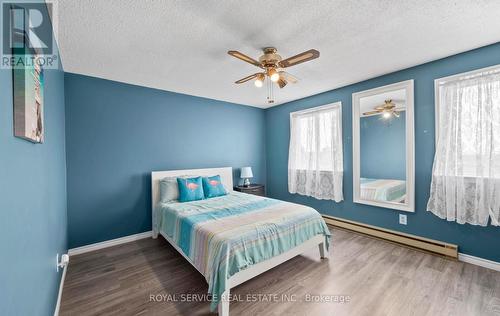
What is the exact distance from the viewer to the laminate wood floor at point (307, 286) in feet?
5.92

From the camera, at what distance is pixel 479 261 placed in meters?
2.39

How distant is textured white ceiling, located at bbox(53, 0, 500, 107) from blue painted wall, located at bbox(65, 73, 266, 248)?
44cm

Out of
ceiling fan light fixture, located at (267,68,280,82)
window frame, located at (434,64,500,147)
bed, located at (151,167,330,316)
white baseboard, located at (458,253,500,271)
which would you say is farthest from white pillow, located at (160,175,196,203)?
white baseboard, located at (458,253,500,271)

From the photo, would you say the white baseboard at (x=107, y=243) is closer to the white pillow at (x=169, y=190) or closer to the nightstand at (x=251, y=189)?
the white pillow at (x=169, y=190)

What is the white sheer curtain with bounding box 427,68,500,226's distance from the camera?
7.45 ft

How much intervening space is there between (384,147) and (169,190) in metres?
3.47

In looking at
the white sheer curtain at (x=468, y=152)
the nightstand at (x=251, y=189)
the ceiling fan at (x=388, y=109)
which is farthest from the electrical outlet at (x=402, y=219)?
the nightstand at (x=251, y=189)

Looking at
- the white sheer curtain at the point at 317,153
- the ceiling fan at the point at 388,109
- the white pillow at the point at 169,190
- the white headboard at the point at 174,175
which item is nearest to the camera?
the ceiling fan at the point at 388,109

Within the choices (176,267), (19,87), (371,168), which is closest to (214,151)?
(176,267)

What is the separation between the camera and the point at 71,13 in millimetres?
1715

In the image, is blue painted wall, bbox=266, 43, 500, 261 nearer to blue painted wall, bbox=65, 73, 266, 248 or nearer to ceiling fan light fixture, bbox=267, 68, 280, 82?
ceiling fan light fixture, bbox=267, 68, 280, 82

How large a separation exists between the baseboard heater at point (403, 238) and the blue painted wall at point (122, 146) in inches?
109

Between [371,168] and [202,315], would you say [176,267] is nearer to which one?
[202,315]

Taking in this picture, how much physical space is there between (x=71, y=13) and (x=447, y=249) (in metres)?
4.67
